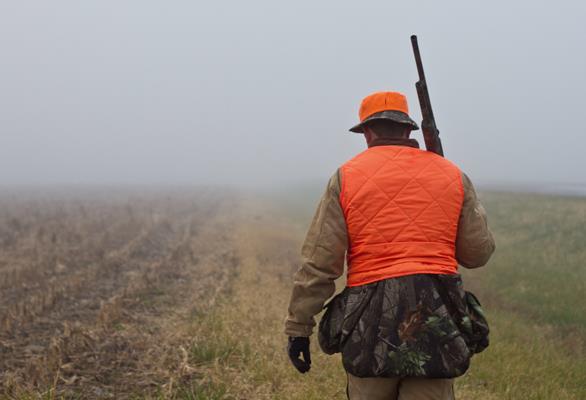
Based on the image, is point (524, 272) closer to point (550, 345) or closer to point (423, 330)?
point (550, 345)

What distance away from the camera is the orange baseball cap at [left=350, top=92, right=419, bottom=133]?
2.83 meters

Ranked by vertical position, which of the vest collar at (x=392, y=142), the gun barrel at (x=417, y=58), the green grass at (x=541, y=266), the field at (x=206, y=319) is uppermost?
the gun barrel at (x=417, y=58)

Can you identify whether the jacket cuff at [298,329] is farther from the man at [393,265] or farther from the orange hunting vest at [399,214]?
the orange hunting vest at [399,214]

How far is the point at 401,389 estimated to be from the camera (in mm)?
2621

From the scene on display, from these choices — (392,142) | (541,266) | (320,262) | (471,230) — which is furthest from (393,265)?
(541,266)

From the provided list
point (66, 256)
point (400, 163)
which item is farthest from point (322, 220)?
point (66, 256)

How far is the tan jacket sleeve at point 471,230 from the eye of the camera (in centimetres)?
280

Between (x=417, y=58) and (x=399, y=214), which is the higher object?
(x=417, y=58)

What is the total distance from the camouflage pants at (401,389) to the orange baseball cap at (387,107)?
132cm

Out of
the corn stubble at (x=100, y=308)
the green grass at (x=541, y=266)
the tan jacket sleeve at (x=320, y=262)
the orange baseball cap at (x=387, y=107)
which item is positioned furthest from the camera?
the green grass at (x=541, y=266)

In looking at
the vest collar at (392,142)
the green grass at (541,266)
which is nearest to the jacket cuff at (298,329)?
the vest collar at (392,142)

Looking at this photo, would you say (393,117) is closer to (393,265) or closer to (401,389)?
(393,265)

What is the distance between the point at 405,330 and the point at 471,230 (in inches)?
26.6

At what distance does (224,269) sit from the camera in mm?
11688
